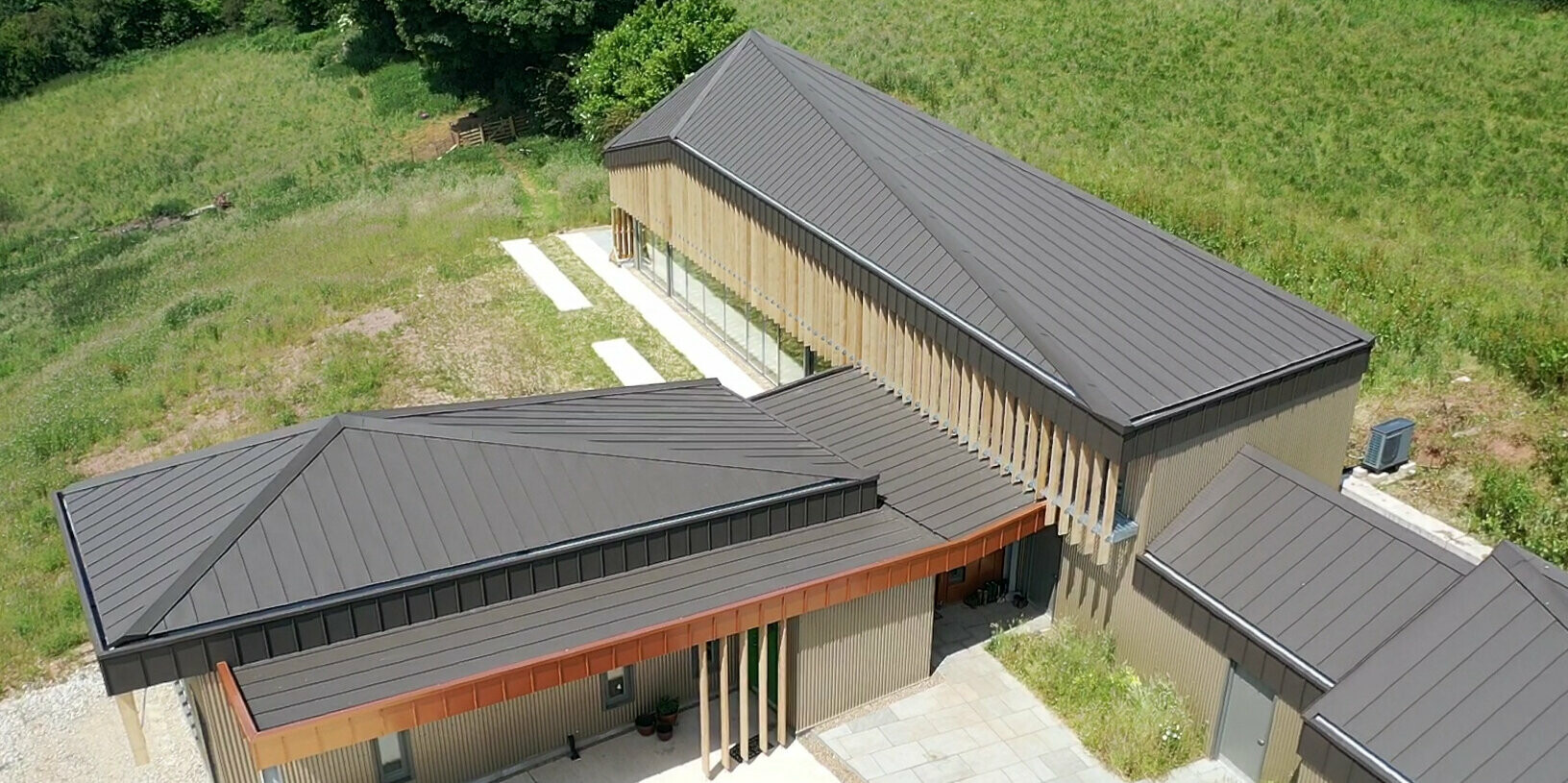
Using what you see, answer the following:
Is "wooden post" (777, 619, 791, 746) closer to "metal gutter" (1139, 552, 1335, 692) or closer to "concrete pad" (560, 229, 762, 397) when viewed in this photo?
"metal gutter" (1139, 552, 1335, 692)

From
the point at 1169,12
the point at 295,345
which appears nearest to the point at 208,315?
the point at 295,345

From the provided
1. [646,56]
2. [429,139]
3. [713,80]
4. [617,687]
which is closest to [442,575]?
[617,687]

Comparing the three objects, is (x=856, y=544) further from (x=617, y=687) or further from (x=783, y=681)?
(x=617, y=687)

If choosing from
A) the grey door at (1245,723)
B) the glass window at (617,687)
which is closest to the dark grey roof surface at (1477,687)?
the grey door at (1245,723)

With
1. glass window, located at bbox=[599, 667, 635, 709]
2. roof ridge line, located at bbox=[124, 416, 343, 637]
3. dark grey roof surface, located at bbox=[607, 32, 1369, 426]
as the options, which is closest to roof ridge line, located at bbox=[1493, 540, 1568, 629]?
dark grey roof surface, located at bbox=[607, 32, 1369, 426]

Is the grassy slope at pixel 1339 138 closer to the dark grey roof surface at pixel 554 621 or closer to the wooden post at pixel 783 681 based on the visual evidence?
the dark grey roof surface at pixel 554 621

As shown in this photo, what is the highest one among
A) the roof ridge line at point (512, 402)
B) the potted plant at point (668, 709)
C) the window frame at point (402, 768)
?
the roof ridge line at point (512, 402)
